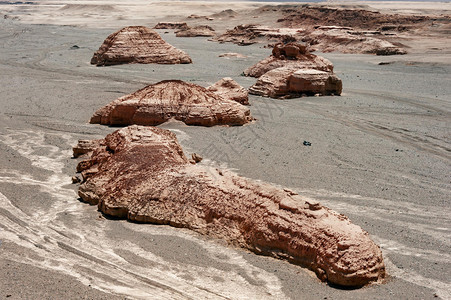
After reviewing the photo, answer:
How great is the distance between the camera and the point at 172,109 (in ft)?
35.1

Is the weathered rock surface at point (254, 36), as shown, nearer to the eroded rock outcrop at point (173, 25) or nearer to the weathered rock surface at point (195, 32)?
the weathered rock surface at point (195, 32)

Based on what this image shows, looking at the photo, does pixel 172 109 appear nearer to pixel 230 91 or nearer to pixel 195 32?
pixel 230 91

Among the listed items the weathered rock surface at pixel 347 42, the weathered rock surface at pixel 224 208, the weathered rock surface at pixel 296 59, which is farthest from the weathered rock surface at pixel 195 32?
the weathered rock surface at pixel 224 208

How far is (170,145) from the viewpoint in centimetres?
712

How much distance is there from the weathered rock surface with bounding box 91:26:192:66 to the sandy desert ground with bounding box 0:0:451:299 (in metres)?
1.99

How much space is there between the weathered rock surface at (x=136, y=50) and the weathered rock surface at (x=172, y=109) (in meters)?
8.45

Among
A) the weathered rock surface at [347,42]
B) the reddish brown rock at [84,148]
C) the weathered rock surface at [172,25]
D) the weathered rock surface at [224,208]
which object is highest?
the weathered rock surface at [224,208]

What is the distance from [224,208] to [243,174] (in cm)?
229

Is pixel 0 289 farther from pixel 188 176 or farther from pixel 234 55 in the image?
pixel 234 55

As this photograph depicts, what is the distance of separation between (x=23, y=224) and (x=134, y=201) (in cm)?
125

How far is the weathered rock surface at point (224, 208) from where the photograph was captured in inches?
183

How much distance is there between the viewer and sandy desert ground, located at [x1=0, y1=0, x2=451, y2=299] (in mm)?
4598

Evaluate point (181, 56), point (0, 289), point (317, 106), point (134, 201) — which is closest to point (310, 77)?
point (317, 106)

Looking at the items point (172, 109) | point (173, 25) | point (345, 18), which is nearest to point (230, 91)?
point (172, 109)
